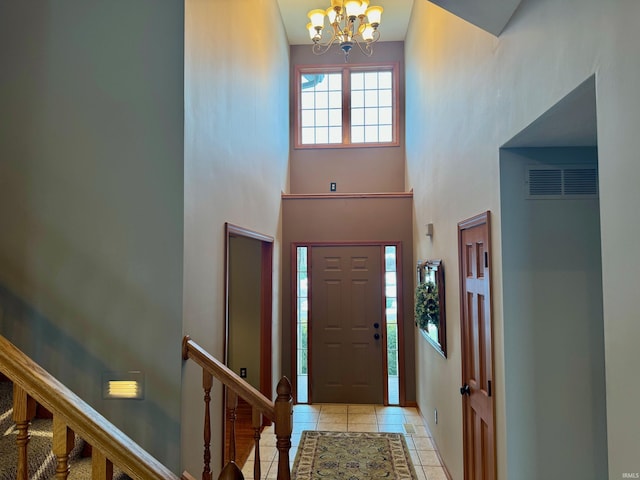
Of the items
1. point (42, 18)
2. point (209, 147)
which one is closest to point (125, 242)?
point (209, 147)

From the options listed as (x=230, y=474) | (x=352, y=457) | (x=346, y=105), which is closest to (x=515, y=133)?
(x=230, y=474)

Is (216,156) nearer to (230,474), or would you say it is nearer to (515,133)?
(515,133)

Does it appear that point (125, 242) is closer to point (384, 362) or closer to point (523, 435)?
point (523, 435)

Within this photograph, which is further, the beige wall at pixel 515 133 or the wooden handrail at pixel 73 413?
the wooden handrail at pixel 73 413

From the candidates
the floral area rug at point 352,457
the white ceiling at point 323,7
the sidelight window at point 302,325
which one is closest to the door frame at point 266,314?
the floral area rug at point 352,457

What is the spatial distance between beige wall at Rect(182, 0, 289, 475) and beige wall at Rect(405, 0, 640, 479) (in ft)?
5.42

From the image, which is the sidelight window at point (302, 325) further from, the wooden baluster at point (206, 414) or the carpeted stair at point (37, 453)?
the carpeted stair at point (37, 453)

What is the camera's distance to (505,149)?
6.64 ft

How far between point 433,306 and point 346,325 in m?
1.84

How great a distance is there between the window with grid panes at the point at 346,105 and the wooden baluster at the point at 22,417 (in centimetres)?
525

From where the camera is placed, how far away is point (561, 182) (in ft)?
6.46

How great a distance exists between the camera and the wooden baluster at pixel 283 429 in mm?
1993

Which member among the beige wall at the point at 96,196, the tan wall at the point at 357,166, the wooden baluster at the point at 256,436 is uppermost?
the tan wall at the point at 357,166

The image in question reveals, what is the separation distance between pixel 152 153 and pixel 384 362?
4.01 m
